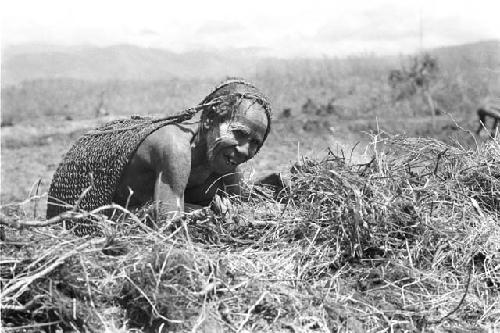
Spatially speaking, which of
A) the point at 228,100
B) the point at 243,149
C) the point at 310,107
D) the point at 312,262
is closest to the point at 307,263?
the point at 312,262

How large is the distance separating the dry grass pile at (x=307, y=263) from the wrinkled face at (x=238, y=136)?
296 millimetres

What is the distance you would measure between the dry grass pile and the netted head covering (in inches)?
18.9

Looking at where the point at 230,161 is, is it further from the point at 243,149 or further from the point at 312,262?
the point at 312,262

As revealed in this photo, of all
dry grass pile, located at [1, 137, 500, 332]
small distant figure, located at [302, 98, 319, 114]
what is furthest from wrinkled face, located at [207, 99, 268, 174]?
small distant figure, located at [302, 98, 319, 114]

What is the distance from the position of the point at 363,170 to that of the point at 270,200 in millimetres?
641

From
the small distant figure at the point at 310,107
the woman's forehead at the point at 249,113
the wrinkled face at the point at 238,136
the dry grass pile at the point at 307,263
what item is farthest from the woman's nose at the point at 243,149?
the small distant figure at the point at 310,107

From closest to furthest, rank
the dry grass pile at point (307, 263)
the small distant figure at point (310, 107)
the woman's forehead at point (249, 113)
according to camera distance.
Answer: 1. the dry grass pile at point (307, 263)
2. the woman's forehead at point (249, 113)
3. the small distant figure at point (310, 107)

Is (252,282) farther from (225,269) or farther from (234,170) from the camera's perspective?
(234,170)

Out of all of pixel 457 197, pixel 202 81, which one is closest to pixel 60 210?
pixel 457 197

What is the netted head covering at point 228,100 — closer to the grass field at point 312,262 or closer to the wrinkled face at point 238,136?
the wrinkled face at point 238,136

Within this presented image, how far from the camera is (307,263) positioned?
3.32m

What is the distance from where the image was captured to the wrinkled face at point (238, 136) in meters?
3.79

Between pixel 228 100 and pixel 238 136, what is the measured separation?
195 mm

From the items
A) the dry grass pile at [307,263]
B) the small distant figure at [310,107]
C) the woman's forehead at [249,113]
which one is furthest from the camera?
the small distant figure at [310,107]
